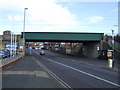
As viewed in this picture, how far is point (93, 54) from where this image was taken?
7331 cm

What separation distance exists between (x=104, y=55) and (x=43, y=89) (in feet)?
183

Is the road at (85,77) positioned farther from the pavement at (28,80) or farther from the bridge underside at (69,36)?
the bridge underside at (69,36)

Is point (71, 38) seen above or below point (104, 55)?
above

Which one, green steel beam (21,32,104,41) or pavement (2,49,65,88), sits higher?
green steel beam (21,32,104,41)

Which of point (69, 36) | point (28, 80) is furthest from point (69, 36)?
point (28, 80)

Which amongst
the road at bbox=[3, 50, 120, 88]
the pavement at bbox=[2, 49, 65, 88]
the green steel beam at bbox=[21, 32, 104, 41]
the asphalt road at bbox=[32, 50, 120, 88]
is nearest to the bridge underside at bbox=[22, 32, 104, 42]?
the green steel beam at bbox=[21, 32, 104, 41]

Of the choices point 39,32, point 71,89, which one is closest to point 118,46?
point 39,32

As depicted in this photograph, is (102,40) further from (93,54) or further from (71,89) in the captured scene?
(71,89)

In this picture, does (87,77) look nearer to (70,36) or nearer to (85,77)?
(85,77)

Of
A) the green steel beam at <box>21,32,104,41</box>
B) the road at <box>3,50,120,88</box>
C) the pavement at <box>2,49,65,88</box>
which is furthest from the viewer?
the green steel beam at <box>21,32,104,41</box>

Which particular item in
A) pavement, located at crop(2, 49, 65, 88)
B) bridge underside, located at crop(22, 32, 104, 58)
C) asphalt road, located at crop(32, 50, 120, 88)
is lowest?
asphalt road, located at crop(32, 50, 120, 88)

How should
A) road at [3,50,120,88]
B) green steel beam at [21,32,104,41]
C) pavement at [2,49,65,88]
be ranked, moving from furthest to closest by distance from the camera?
1. green steel beam at [21,32,104,41]
2. road at [3,50,120,88]
3. pavement at [2,49,65,88]

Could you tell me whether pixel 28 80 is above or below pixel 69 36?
below

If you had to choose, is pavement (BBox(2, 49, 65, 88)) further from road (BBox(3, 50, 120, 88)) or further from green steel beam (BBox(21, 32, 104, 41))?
green steel beam (BBox(21, 32, 104, 41))
